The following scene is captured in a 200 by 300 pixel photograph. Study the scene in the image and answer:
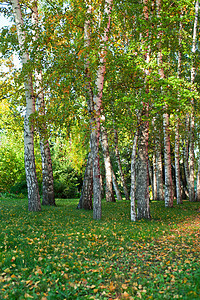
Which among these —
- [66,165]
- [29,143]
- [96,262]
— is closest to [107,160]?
[29,143]

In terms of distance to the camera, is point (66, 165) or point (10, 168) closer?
point (10, 168)

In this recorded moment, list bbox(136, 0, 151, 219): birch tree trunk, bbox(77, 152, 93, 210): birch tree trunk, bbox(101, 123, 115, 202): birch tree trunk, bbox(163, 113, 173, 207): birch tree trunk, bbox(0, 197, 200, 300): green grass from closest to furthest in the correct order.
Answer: bbox(0, 197, 200, 300): green grass < bbox(136, 0, 151, 219): birch tree trunk < bbox(77, 152, 93, 210): birch tree trunk < bbox(163, 113, 173, 207): birch tree trunk < bbox(101, 123, 115, 202): birch tree trunk

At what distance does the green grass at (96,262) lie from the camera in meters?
3.77

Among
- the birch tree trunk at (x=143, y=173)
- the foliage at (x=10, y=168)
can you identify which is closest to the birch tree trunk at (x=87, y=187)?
the birch tree trunk at (x=143, y=173)

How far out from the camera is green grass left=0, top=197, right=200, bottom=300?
3770mm

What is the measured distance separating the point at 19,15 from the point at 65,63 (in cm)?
361

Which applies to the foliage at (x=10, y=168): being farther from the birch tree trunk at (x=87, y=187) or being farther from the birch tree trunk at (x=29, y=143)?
the birch tree trunk at (x=29, y=143)

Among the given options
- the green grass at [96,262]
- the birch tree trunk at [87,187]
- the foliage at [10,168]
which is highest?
the foliage at [10,168]

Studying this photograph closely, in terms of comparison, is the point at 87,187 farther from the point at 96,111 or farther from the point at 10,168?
the point at 10,168

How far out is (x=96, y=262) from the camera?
4.93m

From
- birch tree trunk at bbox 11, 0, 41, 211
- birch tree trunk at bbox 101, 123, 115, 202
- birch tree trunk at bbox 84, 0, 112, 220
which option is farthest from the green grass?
birch tree trunk at bbox 101, 123, 115, 202

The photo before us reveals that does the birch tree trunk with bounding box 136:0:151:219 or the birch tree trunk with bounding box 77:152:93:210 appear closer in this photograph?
the birch tree trunk with bounding box 136:0:151:219

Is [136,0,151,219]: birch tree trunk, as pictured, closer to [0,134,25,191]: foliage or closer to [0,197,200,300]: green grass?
[0,197,200,300]: green grass

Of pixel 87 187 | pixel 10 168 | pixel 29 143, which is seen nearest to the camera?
pixel 29 143
